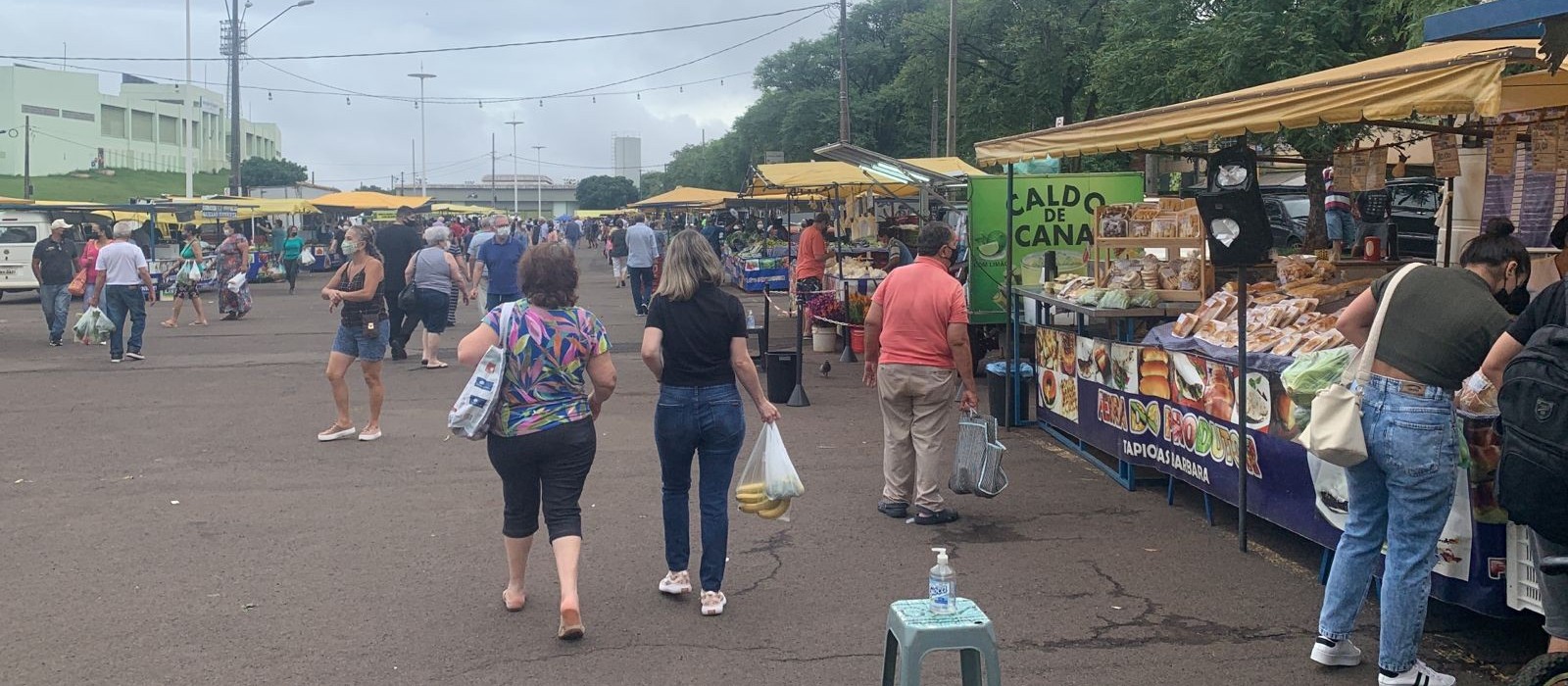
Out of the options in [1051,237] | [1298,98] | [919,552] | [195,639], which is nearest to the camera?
[195,639]

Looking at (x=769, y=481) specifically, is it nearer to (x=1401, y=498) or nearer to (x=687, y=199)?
(x=1401, y=498)

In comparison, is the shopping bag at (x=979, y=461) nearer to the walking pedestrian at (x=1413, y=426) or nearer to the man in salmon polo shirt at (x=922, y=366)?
the man in salmon polo shirt at (x=922, y=366)

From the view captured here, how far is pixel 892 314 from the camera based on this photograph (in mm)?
7254

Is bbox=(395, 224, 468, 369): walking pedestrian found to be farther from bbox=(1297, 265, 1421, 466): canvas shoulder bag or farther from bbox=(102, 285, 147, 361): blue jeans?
bbox=(1297, 265, 1421, 466): canvas shoulder bag

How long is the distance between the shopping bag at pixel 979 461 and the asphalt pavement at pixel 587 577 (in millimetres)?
264

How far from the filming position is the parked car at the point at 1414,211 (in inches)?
772

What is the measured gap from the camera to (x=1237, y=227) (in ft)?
20.8

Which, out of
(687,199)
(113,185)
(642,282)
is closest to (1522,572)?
(642,282)

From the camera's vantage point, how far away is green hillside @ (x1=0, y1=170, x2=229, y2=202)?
70.4 m

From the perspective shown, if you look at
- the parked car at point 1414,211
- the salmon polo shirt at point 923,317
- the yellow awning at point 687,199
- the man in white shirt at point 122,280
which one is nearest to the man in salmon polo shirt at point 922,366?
the salmon polo shirt at point 923,317

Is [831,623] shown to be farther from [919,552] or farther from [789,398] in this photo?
[789,398]

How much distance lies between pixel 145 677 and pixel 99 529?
8.95 ft

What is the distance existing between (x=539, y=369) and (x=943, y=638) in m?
2.21

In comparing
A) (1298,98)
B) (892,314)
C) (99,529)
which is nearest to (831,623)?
(892,314)
